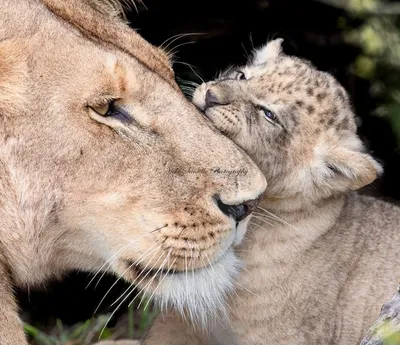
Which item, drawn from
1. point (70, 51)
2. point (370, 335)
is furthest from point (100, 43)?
point (370, 335)

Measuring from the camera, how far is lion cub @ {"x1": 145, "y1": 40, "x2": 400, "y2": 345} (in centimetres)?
376

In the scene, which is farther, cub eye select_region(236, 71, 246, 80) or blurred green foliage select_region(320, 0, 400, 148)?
blurred green foliage select_region(320, 0, 400, 148)

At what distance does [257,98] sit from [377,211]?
0.96 m

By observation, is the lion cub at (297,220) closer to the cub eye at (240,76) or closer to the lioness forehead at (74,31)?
the cub eye at (240,76)

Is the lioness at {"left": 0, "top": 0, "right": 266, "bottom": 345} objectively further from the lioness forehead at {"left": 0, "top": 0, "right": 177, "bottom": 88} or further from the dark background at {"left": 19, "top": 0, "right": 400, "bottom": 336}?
the dark background at {"left": 19, "top": 0, "right": 400, "bottom": 336}

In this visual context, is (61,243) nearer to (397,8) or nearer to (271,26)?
(397,8)

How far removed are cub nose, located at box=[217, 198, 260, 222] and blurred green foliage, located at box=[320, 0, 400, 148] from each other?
1084mm

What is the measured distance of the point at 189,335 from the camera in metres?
4.18

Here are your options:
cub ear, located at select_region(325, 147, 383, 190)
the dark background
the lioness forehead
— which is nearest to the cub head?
cub ear, located at select_region(325, 147, 383, 190)

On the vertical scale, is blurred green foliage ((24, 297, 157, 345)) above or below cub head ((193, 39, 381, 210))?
below

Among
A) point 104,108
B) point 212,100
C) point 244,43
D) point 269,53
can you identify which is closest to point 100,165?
point 104,108

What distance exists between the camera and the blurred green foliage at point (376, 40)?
469cm

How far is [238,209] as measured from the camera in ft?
10.3

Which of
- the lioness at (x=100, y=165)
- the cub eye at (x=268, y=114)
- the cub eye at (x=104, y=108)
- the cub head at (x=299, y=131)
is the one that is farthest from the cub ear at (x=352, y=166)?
the cub eye at (x=104, y=108)
